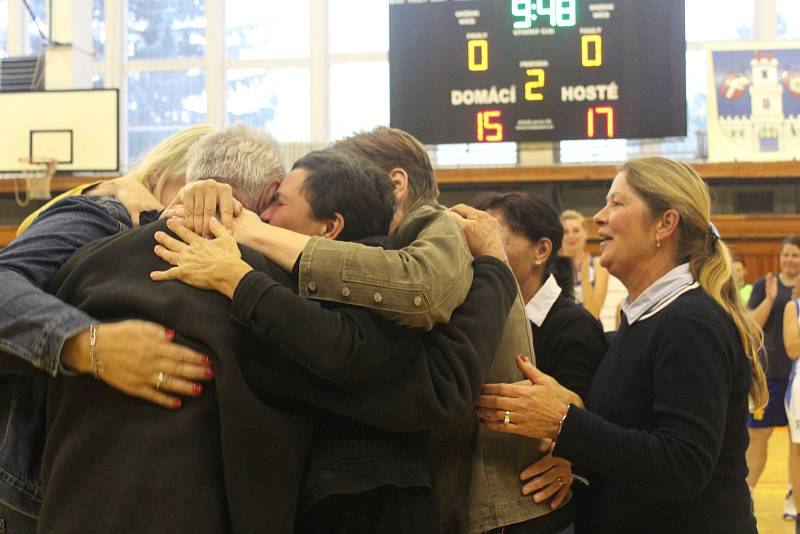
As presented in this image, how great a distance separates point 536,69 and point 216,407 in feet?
23.0

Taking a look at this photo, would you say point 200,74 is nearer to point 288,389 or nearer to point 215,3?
point 215,3

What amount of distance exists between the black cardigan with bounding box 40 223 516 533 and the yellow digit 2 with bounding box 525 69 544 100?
679 centimetres

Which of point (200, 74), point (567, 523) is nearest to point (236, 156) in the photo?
point (567, 523)

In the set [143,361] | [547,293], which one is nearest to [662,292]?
[547,293]

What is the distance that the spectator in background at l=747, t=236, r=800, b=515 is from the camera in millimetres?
5812

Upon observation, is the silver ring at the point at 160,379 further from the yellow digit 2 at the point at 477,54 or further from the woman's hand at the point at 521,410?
the yellow digit 2 at the point at 477,54

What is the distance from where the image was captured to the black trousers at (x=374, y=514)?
1.49m

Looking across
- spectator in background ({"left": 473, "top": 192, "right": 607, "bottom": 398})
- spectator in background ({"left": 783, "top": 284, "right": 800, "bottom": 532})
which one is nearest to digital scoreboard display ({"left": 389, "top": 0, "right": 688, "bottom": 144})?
spectator in background ({"left": 783, "top": 284, "right": 800, "bottom": 532})

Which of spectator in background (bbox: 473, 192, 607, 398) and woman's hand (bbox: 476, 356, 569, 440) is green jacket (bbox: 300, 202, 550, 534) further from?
spectator in background (bbox: 473, 192, 607, 398)

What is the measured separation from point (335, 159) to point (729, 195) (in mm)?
9026

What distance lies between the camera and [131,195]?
6.38ft

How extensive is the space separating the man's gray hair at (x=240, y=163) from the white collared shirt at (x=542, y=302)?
828 millimetres

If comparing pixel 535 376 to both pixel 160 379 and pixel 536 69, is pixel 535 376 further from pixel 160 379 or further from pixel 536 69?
pixel 536 69

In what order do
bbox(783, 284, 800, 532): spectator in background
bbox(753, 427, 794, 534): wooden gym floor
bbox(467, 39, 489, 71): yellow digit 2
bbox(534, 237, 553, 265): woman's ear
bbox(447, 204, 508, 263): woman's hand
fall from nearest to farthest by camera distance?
bbox(447, 204, 508, 263): woman's hand → bbox(534, 237, 553, 265): woman's ear → bbox(783, 284, 800, 532): spectator in background → bbox(753, 427, 794, 534): wooden gym floor → bbox(467, 39, 489, 71): yellow digit 2
